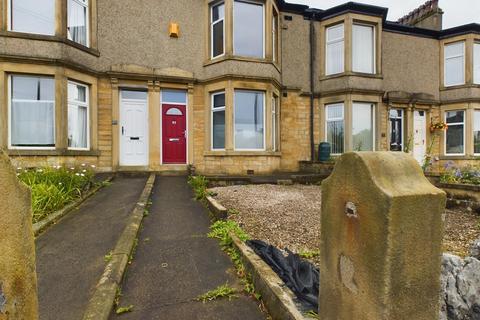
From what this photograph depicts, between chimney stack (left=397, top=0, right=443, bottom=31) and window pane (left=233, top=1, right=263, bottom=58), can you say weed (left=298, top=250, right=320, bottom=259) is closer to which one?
window pane (left=233, top=1, right=263, bottom=58)

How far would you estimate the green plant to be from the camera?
2501mm

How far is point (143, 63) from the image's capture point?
30.4 ft

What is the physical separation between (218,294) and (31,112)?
26.3 ft

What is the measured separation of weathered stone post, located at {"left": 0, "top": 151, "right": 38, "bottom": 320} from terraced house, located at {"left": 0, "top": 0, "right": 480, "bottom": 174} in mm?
7551

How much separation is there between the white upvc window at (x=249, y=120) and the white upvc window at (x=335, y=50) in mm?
3808

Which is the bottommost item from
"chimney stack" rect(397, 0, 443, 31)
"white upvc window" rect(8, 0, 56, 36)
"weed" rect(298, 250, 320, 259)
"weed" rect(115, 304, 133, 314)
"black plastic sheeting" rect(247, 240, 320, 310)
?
"weed" rect(115, 304, 133, 314)

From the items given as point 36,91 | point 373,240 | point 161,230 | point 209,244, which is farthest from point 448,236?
point 36,91

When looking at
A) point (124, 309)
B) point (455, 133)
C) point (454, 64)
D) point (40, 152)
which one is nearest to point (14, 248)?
point (124, 309)

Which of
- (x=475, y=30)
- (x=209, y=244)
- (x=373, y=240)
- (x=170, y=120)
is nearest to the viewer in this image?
(x=373, y=240)

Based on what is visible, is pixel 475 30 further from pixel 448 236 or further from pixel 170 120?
pixel 170 120

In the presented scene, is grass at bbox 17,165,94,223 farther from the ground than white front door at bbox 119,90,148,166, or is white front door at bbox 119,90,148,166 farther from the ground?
white front door at bbox 119,90,148,166

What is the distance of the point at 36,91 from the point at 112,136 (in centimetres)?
227

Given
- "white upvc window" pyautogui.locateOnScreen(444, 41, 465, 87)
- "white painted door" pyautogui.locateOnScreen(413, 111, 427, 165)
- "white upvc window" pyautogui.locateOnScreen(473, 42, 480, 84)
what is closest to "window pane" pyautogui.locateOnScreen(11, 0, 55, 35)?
"white painted door" pyautogui.locateOnScreen(413, 111, 427, 165)

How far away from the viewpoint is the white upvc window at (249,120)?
9578 mm
